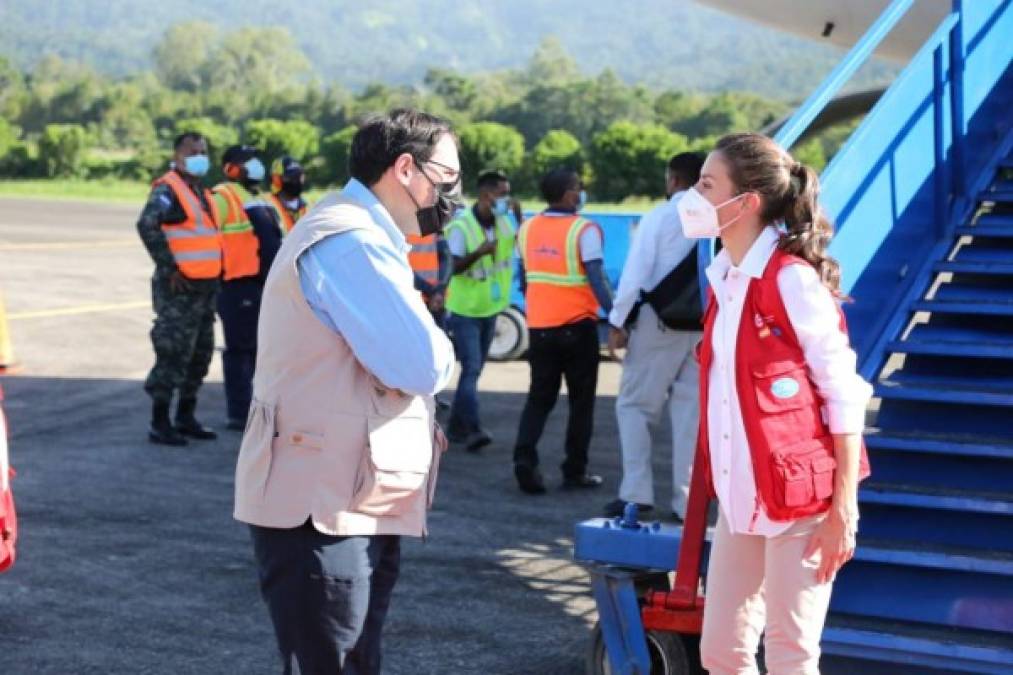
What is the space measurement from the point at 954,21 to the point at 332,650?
385 centimetres

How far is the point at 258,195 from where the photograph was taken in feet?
32.8

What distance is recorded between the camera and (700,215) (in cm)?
383

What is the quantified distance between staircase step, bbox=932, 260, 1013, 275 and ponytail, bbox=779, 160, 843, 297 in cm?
224

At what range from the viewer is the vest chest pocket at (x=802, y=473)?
361 cm

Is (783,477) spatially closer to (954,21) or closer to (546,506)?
(954,21)

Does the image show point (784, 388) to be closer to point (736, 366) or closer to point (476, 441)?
point (736, 366)

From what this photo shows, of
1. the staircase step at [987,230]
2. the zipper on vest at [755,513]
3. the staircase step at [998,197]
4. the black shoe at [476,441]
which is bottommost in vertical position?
the black shoe at [476,441]

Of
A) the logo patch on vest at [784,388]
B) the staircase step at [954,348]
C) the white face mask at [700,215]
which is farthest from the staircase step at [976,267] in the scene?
the logo patch on vest at [784,388]

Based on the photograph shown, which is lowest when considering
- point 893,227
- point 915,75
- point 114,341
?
point 114,341

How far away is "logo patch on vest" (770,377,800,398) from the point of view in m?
3.66

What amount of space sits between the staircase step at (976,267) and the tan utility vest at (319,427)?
323 cm

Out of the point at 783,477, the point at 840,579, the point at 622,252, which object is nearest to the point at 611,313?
the point at 840,579

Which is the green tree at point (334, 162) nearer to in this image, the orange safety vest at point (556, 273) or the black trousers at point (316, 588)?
the orange safety vest at point (556, 273)

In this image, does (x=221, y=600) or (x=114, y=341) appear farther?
(x=114, y=341)
